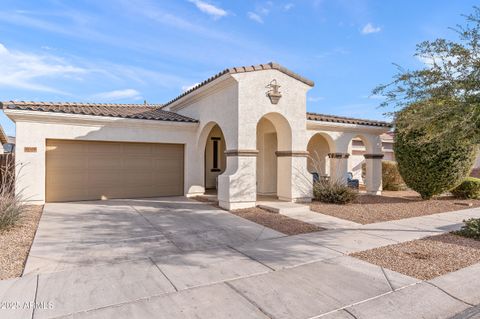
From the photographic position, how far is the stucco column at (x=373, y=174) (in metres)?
15.3

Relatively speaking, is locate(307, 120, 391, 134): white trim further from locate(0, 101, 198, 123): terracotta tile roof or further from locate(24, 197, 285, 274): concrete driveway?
locate(24, 197, 285, 274): concrete driveway

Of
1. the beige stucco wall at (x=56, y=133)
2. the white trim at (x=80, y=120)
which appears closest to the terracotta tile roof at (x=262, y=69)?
the white trim at (x=80, y=120)

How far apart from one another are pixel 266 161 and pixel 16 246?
995 centimetres

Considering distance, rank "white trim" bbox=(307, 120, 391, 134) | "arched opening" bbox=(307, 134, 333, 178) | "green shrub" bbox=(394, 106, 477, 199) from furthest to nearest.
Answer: "arched opening" bbox=(307, 134, 333, 178), "white trim" bbox=(307, 120, 391, 134), "green shrub" bbox=(394, 106, 477, 199)

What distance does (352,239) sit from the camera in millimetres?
6855

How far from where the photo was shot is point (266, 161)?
46.2 feet

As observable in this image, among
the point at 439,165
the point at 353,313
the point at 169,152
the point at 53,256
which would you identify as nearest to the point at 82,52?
the point at 169,152

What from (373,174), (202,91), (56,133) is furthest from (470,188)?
(56,133)

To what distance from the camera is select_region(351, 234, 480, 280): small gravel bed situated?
202 inches

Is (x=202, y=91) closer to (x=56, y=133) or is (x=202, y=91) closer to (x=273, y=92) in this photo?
(x=273, y=92)

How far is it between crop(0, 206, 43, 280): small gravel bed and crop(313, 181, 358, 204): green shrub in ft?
30.4

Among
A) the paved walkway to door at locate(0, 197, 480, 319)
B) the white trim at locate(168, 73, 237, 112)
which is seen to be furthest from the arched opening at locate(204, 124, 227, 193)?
the paved walkway to door at locate(0, 197, 480, 319)

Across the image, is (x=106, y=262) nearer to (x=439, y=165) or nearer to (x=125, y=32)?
(x=125, y=32)

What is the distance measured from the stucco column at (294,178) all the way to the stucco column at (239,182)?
1.65m
